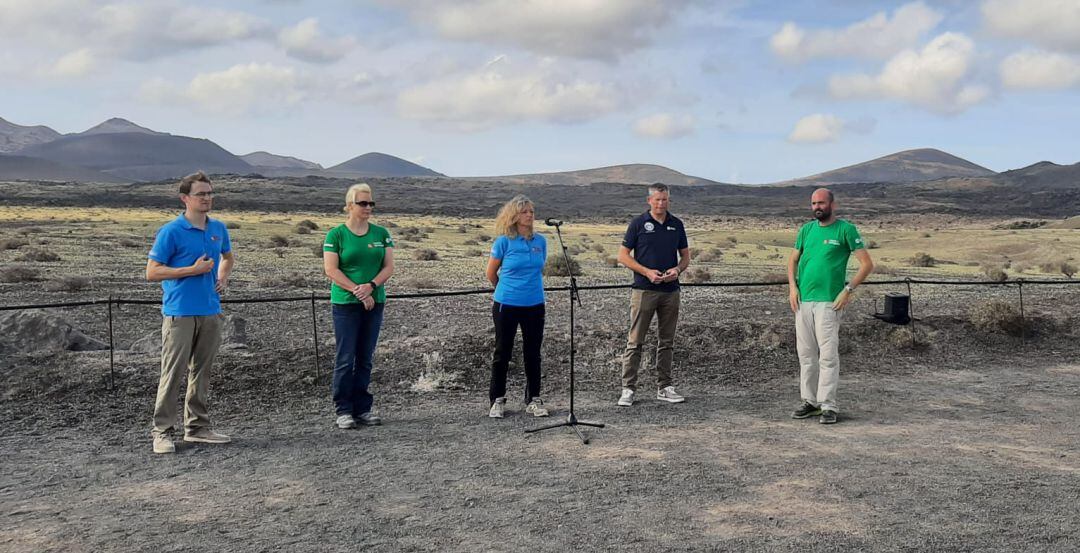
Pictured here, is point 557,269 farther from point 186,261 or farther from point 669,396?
point 186,261

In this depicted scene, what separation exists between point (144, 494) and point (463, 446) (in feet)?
6.82

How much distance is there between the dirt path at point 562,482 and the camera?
4422 millimetres

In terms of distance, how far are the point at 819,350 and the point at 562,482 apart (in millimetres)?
2830

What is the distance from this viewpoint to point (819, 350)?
23.1 feet

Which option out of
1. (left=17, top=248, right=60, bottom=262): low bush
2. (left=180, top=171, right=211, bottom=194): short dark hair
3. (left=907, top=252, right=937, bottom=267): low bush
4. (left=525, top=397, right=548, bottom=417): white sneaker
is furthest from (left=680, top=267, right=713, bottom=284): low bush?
(left=17, top=248, right=60, bottom=262): low bush

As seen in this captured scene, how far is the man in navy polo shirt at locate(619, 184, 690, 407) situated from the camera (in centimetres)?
725

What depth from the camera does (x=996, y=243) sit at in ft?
112

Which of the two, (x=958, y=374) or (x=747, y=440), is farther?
(x=958, y=374)

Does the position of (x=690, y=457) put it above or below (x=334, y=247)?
below

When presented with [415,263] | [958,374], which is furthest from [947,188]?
[958,374]

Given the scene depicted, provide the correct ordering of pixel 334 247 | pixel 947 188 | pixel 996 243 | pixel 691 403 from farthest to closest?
pixel 947 188, pixel 996 243, pixel 691 403, pixel 334 247

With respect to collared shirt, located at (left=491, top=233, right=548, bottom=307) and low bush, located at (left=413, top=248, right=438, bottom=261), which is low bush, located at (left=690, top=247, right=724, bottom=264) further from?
collared shirt, located at (left=491, top=233, right=548, bottom=307)

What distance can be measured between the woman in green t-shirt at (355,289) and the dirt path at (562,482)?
1.28ft

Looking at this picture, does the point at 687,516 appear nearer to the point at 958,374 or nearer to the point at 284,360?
the point at 284,360
